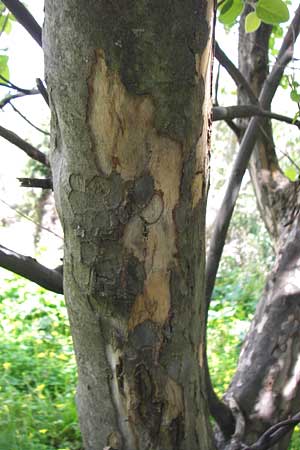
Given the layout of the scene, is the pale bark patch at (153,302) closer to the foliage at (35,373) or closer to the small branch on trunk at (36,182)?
the small branch on trunk at (36,182)

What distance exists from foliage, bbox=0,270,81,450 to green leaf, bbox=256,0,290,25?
4.80 feet

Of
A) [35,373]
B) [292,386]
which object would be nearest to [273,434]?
[292,386]

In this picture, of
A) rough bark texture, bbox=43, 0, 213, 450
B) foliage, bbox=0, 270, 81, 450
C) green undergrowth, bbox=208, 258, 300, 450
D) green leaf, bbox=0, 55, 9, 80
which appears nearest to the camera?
rough bark texture, bbox=43, 0, 213, 450

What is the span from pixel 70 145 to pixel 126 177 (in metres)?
0.10

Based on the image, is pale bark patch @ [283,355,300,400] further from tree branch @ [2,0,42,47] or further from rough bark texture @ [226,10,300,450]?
tree branch @ [2,0,42,47]

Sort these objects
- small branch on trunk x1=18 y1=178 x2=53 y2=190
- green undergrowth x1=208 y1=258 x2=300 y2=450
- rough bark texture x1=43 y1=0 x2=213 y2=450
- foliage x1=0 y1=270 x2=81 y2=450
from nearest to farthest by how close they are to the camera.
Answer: rough bark texture x1=43 y1=0 x2=213 y2=450 < small branch on trunk x1=18 y1=178 x2=53 y2=190 < foliage x1=0 y1=270 x2=81 y2=450 < green undergrowth x1=208 y1=258 x2=300 y2=450

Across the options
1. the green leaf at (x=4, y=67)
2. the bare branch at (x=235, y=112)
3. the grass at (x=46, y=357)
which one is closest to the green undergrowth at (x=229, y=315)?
the grass at (x=46, y=357)

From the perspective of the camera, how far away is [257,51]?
2475 mm

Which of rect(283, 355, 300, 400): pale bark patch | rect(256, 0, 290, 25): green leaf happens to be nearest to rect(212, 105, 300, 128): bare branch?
rect(256, 0, 290, 25): green leaf

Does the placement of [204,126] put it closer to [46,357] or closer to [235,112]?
[235,112]

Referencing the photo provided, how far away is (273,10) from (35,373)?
223cm

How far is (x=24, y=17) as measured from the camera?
1189 millimetres

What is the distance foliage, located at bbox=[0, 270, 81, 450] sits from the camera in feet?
6.84

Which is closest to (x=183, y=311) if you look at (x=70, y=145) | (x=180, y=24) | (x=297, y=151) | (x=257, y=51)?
(x=70, y=145)
